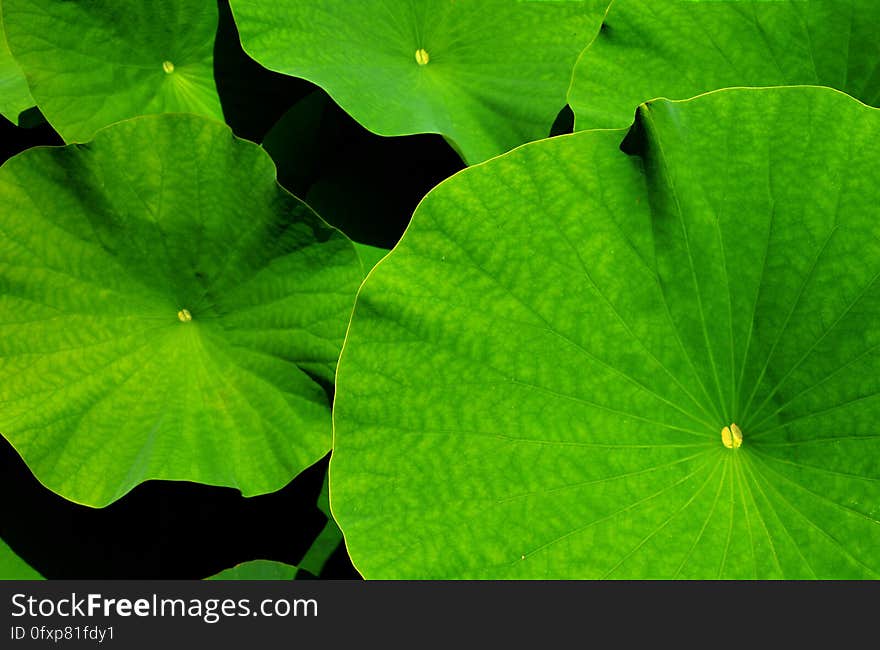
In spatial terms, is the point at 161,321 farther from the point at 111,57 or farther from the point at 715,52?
the point at 715,52

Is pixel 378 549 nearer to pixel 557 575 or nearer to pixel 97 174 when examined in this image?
pixel 557 575

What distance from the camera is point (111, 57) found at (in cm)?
145

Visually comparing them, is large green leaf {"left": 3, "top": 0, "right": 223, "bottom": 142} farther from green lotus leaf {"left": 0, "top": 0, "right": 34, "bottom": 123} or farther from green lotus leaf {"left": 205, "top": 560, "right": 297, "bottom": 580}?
green lotus leaf {"left": 205, "top": 560, "right": 297, "bottom": 580}

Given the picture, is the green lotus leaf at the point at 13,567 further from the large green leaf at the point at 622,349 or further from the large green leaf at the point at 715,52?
the large green leaf at the point at 715,52

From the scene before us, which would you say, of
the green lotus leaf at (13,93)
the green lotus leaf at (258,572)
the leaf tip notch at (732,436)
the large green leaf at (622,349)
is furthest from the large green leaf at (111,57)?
the leaf tip notch at (732,436)

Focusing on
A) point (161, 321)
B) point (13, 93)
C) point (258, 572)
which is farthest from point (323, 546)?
point (13, 93)

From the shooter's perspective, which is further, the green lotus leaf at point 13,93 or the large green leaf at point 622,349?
the green lotus leaf at point 13,93

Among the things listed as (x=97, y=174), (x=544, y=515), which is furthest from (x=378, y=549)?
(x=97, y=174)

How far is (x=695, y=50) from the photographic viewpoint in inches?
52.4

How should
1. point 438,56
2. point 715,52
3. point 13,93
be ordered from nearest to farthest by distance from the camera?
point 715,52
point 438,56
point 13,93

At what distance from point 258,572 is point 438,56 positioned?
944 millimetres

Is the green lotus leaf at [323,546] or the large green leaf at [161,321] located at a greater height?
the large green leaf at [161,321]

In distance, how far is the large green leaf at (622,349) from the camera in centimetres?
110

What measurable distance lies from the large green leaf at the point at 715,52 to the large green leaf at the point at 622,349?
216 mm
